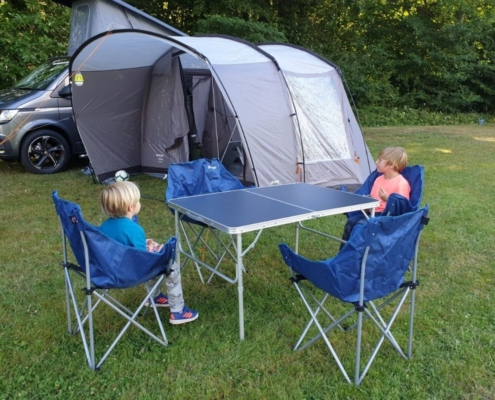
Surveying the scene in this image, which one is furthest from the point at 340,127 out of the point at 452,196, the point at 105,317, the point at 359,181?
the point at 105,317

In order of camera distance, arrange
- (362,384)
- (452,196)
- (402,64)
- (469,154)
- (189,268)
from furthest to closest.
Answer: (402,64)
(469,154)
(452,196)
(189,268)
(362,384)

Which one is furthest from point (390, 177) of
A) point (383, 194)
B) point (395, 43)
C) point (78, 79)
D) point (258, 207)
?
point (395, 43)

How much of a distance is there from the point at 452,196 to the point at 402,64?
12208 mm

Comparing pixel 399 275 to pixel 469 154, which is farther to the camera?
pixel 469 154

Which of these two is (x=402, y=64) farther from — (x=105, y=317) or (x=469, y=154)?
(x=105, y=317)

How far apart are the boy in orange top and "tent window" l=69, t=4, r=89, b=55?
5755 millimetres

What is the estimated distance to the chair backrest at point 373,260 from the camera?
2.14 meters

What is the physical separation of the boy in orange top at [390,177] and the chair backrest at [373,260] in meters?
1.02

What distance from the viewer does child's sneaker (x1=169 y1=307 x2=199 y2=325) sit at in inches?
114

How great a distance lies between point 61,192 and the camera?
6.18m

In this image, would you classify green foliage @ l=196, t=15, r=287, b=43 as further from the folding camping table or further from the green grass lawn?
the folding camping table

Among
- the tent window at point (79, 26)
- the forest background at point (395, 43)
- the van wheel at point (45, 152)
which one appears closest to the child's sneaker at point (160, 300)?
the van wheel at point (45, 152)

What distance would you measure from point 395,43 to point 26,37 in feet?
42.2

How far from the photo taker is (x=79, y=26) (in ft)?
25.2
